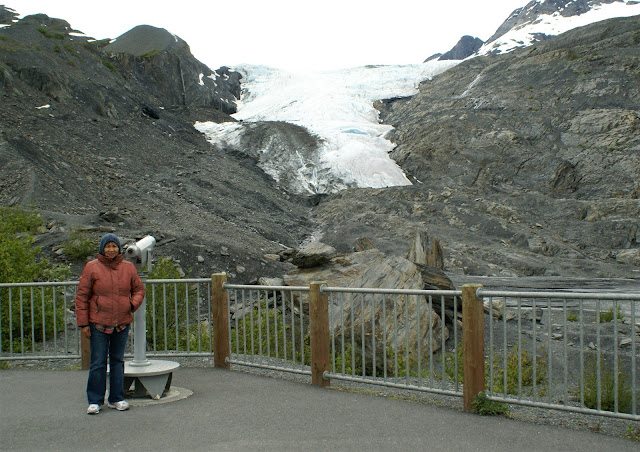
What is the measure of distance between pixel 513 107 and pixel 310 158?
16940mm

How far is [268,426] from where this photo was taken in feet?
18.4

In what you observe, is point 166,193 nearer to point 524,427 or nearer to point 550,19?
point 524,427

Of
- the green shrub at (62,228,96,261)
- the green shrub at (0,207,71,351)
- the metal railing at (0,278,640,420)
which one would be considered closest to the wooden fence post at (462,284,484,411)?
the metal railing at (0,278,640,420)

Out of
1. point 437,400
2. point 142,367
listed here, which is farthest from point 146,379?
point 437,400

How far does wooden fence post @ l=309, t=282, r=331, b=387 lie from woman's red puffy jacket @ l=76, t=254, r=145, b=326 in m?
2.14

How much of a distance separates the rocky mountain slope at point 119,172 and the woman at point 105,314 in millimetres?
11820

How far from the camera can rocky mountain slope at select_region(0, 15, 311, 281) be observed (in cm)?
2062

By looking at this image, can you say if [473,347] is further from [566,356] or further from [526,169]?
[526,169]

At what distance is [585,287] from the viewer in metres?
21.7

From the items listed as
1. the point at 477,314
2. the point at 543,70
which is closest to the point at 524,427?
the point at 477,314

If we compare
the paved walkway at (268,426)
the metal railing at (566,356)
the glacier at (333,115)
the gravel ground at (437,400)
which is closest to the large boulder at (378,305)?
the gravel ground at (437,400)

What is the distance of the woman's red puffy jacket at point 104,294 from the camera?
6.02 m

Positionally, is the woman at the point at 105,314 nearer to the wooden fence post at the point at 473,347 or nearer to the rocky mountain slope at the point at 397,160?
the wooden fence post at the point at 473,347

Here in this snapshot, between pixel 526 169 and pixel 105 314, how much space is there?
4135cm
